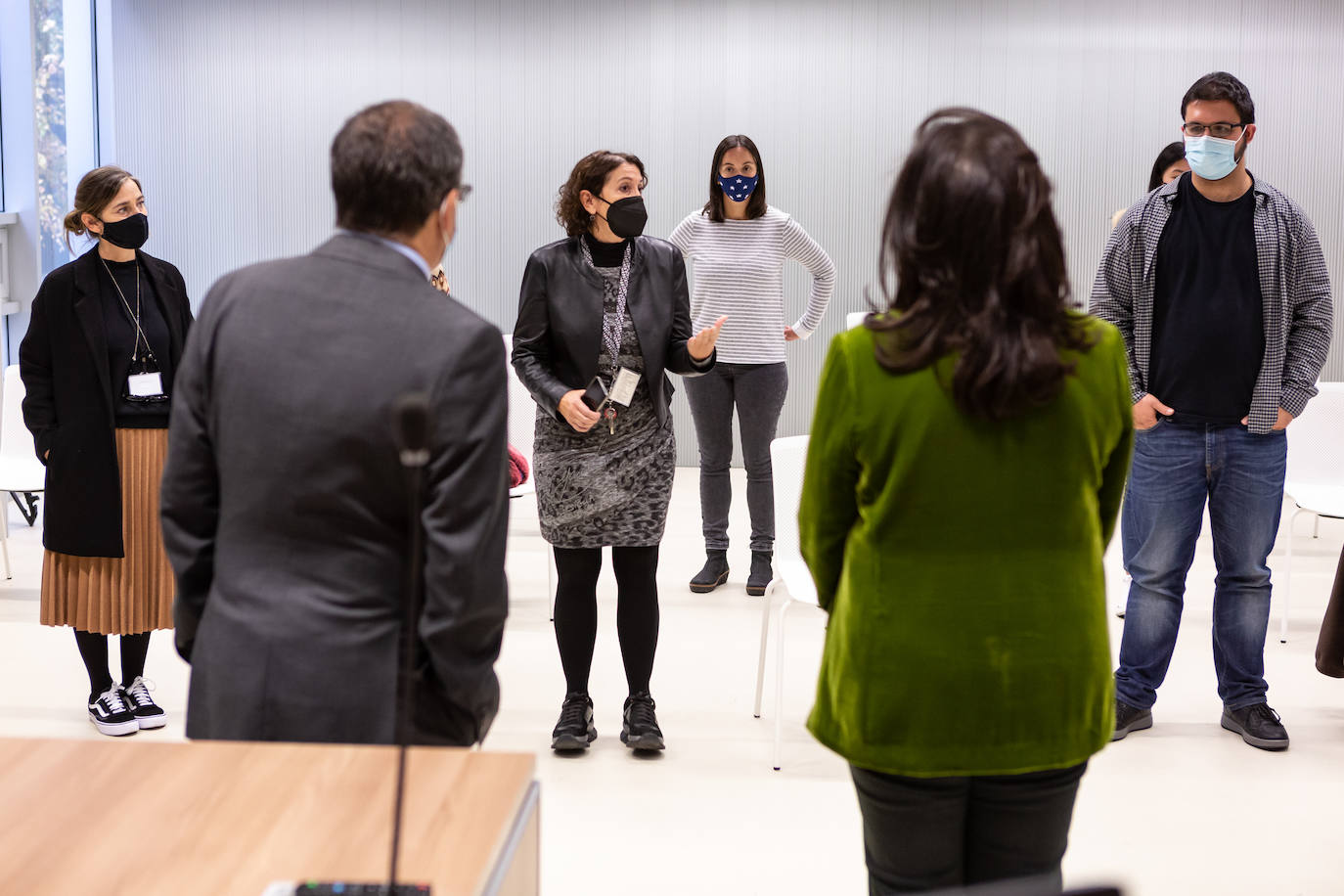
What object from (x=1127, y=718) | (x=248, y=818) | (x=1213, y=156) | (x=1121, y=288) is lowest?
(x=1127, y=718)

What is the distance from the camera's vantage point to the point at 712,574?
4.99 meters

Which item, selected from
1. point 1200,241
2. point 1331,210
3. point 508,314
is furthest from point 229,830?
point 1331,210

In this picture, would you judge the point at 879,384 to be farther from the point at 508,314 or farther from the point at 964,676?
the point at 508,314

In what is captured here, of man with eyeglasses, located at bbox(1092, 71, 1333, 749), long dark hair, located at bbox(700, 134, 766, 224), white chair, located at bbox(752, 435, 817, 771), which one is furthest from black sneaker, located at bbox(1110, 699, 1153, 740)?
long dark hair, located at bbox(700, 134, 766, 224)

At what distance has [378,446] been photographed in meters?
1.58

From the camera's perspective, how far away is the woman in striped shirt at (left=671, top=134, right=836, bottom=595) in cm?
487

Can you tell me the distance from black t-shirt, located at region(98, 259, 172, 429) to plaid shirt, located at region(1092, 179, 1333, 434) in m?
2.40

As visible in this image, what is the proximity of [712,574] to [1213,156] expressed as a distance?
246 cm

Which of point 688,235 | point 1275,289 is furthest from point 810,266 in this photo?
point 1275,289

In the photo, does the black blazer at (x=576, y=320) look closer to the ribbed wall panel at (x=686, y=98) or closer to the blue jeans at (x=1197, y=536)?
the blue jeans at (x=1197, y=536)

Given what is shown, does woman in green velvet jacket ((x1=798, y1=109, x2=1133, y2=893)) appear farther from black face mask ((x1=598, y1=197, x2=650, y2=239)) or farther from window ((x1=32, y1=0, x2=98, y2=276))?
window ((x1=32, y1=0, x2=98, y2=276))

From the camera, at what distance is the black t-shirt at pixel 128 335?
11.0 ft

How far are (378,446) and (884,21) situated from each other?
253 inches

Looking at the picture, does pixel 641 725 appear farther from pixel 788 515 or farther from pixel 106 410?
pixel 106 410
